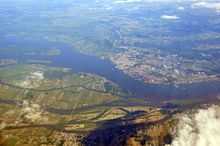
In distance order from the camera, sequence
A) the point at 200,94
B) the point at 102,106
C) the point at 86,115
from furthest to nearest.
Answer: the point at 200,94
the point at 102,106
the point at 86,115

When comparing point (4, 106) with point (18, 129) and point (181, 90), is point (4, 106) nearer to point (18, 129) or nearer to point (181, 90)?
point (18, 129)

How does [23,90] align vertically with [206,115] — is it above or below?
below

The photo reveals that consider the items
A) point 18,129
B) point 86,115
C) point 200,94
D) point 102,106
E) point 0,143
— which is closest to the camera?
point 0,143

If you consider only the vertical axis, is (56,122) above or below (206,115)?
below

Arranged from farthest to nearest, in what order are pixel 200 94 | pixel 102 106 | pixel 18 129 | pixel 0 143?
pixel 200 94, pixel 102 106, pixel 18 129, pixel 0 143

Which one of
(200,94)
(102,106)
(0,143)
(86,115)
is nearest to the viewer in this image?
(0,143)

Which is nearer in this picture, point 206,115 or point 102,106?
point 206,115

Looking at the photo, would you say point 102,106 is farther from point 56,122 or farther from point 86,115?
point 56,122


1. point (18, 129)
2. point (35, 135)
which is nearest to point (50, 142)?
point (35, 135)

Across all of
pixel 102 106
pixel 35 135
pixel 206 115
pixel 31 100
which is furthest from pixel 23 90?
pixel 206 115
